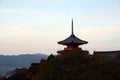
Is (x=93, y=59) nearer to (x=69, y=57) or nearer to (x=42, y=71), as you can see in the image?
(x=69, y=57)

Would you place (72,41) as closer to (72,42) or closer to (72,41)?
(72,41)

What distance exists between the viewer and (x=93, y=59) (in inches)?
1224

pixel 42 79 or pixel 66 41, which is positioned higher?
pixel 66 41

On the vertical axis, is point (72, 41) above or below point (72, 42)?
above

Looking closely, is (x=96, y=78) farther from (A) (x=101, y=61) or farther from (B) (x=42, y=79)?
(B) (x=42, y=79)

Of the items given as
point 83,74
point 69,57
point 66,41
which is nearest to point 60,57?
point 69,57

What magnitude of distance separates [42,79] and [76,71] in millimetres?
2749

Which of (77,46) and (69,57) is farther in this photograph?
(77,46)

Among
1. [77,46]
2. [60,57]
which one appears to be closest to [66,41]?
[77,46]

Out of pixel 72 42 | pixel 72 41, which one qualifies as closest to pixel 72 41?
pixel 72 41

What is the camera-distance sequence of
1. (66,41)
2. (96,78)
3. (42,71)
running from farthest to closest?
(66,41) → (42,71) → (96,78)

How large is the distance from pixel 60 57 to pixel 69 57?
3.26 ft

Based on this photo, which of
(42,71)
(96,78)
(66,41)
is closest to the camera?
(96,78)

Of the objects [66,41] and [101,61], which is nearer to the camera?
[101,61]
